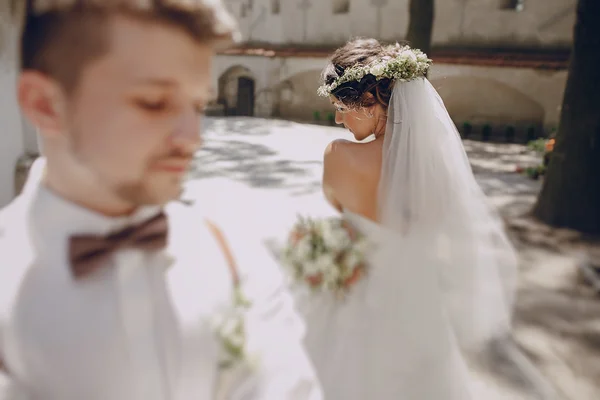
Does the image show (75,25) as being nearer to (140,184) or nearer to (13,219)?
(140,184)

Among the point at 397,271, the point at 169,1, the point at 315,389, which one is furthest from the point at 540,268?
the point at 169,1

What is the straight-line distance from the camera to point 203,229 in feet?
3.84

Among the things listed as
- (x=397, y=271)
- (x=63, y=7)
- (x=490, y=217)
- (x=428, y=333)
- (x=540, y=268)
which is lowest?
(x=540, y=268)

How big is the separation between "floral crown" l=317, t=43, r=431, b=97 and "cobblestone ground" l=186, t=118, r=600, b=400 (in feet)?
3.19

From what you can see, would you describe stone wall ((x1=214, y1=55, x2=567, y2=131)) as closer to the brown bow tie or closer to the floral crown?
the floral crown

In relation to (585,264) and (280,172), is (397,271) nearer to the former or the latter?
(585,264)

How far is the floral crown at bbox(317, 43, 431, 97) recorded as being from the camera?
2.47 meters

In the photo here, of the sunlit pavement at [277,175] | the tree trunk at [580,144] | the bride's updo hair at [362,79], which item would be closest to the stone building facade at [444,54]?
the sunlit pavement at [277,175]

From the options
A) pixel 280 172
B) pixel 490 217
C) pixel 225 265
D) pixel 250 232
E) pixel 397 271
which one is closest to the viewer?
pixel 225 265

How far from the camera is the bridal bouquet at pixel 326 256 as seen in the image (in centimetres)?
235

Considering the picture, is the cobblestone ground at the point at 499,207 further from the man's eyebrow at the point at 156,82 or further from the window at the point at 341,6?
the window at the point at 341,6

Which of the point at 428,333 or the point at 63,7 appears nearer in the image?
the point at 63,7

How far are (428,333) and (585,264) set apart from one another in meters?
3.33

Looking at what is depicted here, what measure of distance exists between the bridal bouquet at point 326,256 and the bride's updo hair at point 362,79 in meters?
0.64
